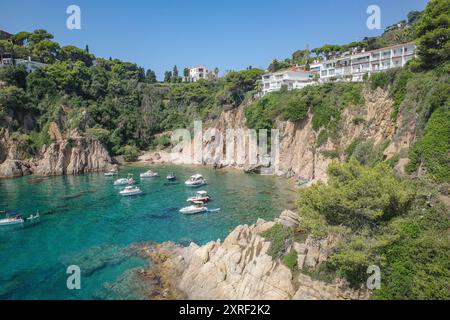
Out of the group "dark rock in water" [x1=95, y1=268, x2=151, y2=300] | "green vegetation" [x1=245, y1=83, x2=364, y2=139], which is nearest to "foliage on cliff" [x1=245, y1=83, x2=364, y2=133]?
"green vegetation" [x1=245, y1=83, x2=364, y2=139]

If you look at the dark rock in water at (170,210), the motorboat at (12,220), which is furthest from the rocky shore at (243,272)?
the motorboat at (12,220)

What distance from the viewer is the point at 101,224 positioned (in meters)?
34.6

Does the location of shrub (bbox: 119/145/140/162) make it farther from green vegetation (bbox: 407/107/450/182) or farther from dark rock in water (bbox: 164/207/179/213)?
green vegetation (bbox: 407/107/450/182)

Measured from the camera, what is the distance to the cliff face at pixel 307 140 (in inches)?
1515

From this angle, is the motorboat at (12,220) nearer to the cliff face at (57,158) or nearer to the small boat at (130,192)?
the small boat at (130,192)

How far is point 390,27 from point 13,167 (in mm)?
94949

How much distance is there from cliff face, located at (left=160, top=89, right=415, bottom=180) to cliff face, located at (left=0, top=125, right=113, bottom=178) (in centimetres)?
1374

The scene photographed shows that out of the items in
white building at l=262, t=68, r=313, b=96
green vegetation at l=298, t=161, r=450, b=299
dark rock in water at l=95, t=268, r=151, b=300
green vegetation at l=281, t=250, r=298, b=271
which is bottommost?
dark rock in water at l=95, t=268, r=151, b=300

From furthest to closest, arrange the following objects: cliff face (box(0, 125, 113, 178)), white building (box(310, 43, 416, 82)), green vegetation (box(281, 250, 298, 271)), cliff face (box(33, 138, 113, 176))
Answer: cliff face (box(33, 138, 113, 176)) < cliff face (box(0, 125, 113, 178)) < white building (box(310, 43, 416, 82)) < green vegetation (box(281, 250, 298, 271))

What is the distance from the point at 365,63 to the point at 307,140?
16.6m

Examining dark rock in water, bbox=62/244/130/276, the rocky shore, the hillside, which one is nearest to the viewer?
the hillside

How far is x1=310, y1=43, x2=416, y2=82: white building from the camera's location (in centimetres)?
5119

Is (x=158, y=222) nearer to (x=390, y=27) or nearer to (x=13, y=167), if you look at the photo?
(x=13, y=167)

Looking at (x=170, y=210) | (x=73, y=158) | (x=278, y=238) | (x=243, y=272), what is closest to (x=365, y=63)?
(x=170, y=210)
